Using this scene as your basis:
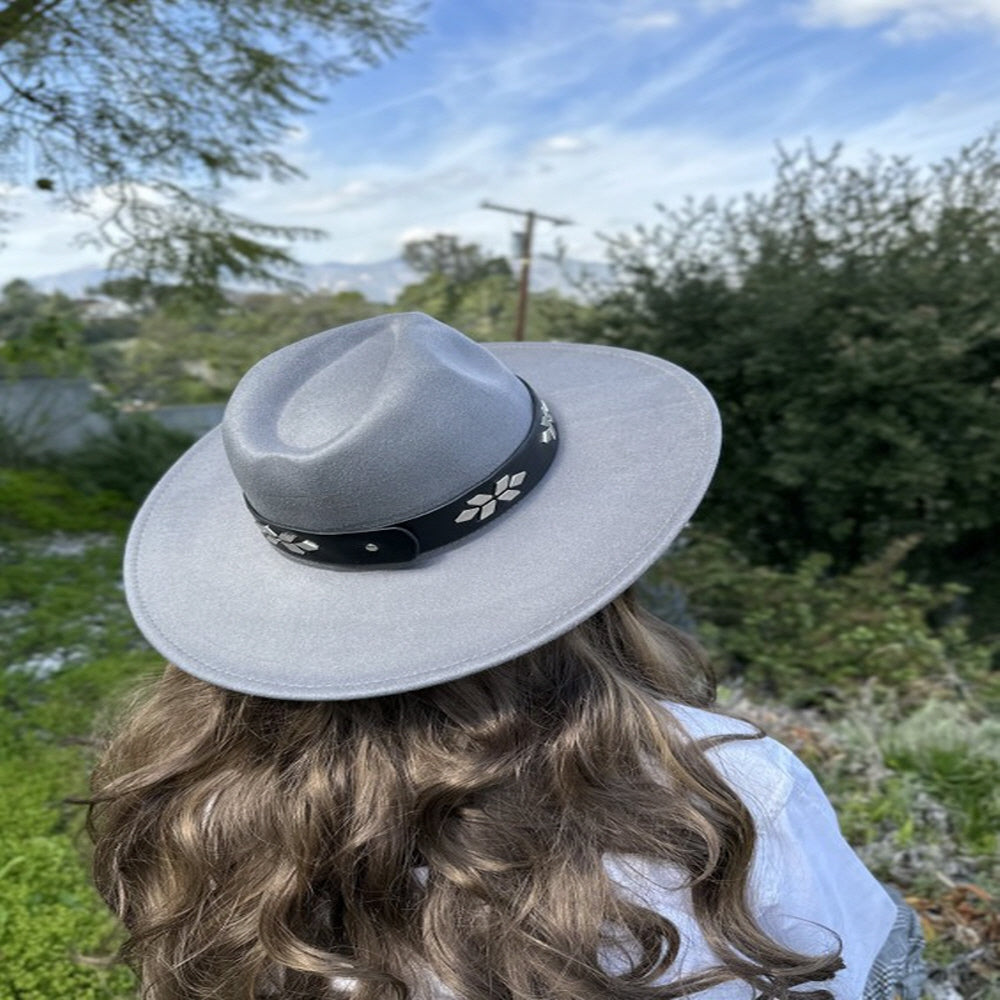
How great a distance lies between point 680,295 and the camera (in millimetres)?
8438

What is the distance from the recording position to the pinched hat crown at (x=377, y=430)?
1040 mm

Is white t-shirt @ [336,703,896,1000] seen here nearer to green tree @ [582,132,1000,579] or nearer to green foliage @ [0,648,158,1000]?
green foliage @ [0,648,158,1000]

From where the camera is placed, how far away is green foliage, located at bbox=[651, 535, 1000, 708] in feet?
15.1

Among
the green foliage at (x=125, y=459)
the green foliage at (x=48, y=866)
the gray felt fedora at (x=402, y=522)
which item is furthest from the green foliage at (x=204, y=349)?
Answer: the gray felt fedora at (x=402, y=522)

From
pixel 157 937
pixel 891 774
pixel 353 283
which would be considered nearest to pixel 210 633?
pixel 157 937

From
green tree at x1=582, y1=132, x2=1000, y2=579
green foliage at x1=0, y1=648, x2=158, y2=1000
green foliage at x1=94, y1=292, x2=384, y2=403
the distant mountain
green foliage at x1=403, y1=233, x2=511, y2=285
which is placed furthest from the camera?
green foliage at x1=403, y1=233, x2=511, y2=285

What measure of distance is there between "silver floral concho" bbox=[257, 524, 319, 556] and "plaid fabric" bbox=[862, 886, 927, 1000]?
1.13 meters

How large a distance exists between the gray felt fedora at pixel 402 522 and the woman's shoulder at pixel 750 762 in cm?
25

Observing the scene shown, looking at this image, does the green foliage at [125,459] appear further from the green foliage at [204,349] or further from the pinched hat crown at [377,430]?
the pinched hat crown at [377,430]

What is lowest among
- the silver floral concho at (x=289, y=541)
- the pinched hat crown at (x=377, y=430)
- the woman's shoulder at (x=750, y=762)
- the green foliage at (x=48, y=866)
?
the green foliage at (x=48, y=866)

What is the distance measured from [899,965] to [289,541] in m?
1.27

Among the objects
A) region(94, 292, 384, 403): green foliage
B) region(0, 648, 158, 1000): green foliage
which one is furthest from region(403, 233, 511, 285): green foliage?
region(0, 648, 158, 1000): green foliage

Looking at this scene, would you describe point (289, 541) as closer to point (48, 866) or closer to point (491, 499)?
point (491, 499)

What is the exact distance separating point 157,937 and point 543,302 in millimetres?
9042
